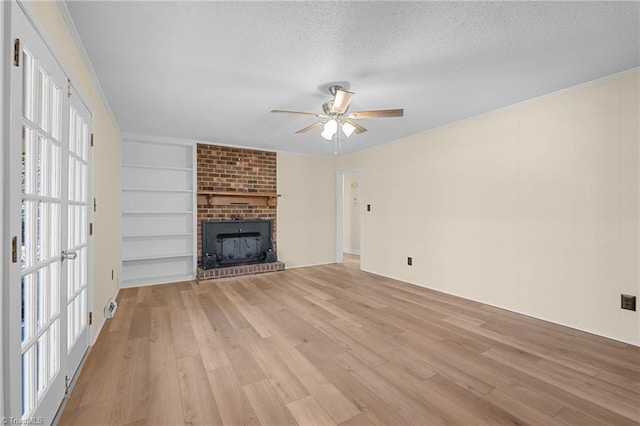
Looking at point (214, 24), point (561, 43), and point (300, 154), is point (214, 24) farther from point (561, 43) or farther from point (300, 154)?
point (300, 154)

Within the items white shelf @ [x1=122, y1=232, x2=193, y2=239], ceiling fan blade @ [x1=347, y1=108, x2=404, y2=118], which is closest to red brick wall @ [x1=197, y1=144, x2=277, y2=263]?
white shelf @ [x1=122, y1=232, x2=193, y2=239]

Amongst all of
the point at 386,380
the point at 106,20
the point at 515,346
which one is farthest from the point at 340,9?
the point at 515,346

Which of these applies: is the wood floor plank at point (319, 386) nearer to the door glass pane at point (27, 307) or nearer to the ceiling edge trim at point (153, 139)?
the door glass pane at point (27, 307)

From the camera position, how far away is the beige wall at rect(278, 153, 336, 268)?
18.2ft

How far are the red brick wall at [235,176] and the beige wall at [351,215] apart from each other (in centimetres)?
276

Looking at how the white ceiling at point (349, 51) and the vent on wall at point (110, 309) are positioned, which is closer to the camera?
the white ceiling at point (349, 51)

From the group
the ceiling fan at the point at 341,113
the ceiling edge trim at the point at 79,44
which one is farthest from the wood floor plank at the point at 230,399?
the ceiling edge trim at the point at 79,44

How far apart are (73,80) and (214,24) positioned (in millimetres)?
1021

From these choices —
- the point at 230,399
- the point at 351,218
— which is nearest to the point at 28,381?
the point at 230,399

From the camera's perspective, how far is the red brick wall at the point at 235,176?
15.6 ft

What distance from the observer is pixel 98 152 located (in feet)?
8.53

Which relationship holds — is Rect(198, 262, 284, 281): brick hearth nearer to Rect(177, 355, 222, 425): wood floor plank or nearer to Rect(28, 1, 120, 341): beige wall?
Rect(28, 1, 120, 341): beige wall

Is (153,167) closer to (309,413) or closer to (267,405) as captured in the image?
(267,405)

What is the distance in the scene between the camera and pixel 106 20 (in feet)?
5.59
